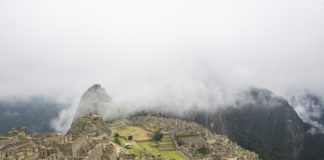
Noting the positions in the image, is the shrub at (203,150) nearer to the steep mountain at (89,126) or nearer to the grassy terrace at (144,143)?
the grassy terrace at (144,143)

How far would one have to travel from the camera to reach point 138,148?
90.6m

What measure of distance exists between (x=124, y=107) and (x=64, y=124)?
31.3 m

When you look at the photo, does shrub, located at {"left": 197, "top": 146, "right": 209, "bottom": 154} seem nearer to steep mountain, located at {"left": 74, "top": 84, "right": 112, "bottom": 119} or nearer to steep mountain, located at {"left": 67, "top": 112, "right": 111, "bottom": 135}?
steep mountain, located at {"left": 67, "top": 112, "right": 111, "bottom": 135}

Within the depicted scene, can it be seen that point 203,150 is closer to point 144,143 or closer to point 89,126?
point 144,143

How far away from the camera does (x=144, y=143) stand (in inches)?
3959

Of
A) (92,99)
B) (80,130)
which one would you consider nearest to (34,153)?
(80,130)

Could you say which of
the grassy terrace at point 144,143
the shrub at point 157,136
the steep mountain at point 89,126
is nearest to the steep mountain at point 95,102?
the grassy terrace at point 144,143

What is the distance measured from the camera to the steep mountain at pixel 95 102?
477 feet

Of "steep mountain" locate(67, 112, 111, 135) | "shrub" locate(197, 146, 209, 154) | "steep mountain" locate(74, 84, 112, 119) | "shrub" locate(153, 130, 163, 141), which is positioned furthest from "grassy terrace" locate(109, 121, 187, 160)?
"steep mountain" locate(74, 84, 112, 119)

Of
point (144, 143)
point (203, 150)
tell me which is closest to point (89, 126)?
point (144, 143)

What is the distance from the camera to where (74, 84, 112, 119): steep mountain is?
145 metres

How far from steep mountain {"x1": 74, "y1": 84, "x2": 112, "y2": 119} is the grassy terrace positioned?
24.1 m

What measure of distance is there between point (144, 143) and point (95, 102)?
5388 cm

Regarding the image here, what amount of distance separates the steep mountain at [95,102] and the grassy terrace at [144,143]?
2409 cm
